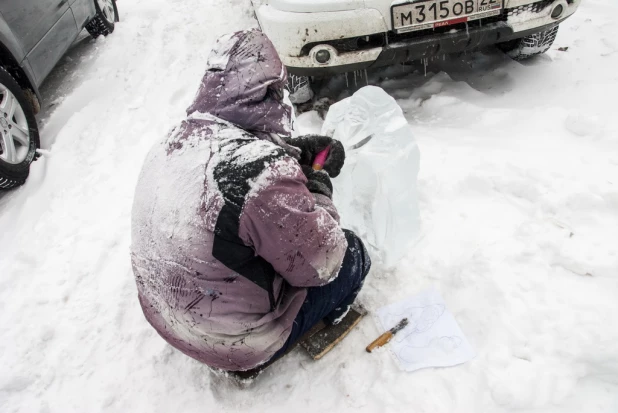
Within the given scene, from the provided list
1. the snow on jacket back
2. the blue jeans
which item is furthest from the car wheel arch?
the blue jeans

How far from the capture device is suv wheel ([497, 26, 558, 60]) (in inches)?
139

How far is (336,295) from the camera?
1.86m

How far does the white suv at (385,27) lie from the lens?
9.30ft

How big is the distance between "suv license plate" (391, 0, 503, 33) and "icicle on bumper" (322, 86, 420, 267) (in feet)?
2.40

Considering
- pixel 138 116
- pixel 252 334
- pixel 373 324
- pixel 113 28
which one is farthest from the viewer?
pixel 113 28

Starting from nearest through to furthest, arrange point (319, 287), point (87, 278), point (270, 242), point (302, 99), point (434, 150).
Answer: point (270, 242) → point (319, 287) → point (87, 278) → point (434, 150) → point (302, 99)

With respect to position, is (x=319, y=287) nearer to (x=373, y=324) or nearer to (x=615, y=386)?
(x=373, y=324)

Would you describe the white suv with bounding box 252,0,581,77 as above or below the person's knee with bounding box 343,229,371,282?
above

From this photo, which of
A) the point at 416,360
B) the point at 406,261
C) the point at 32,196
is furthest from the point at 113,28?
the point at 416,360

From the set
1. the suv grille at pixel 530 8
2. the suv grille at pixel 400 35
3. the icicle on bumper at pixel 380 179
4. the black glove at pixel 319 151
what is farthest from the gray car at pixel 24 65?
the suv grille at pixel 530 8

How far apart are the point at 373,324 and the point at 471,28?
6.99ft

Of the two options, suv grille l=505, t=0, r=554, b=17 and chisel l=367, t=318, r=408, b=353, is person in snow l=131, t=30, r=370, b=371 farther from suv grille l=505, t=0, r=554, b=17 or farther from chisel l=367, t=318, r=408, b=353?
suv grille l=505, t=0, r=554, b=17

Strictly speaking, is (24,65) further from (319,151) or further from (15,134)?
(319,151)

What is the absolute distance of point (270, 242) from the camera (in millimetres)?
1378
